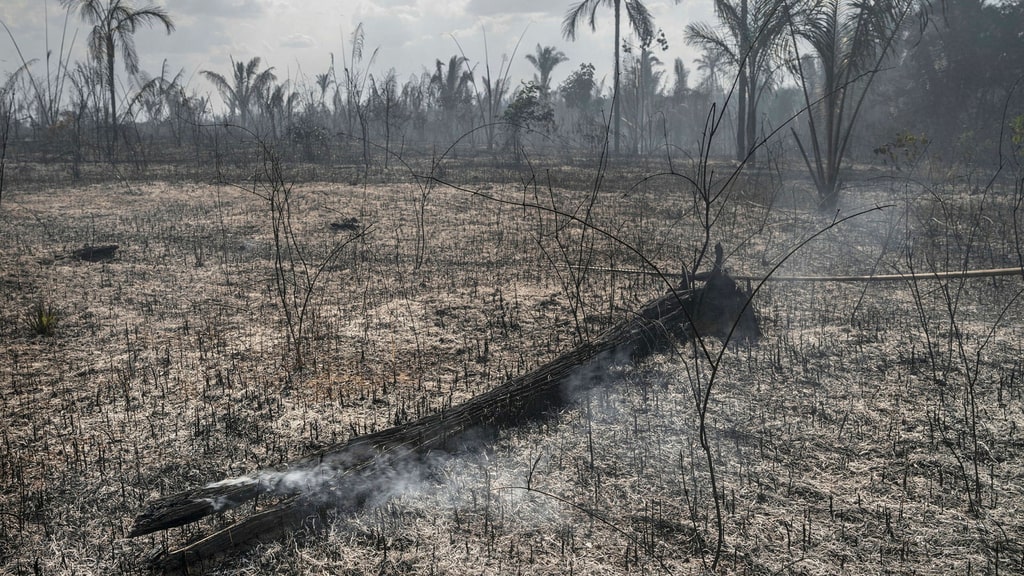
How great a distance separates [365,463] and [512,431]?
84 centimetres

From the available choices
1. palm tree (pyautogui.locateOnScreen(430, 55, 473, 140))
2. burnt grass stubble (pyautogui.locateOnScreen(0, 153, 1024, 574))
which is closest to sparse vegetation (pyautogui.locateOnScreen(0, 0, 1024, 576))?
burnt grass stubble (pyautogui.locateOnScreen(0, 153, 1024, 574))

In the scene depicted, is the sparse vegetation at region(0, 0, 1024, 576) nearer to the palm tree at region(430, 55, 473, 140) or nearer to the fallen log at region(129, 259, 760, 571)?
the fallen log at region(129, 259, 760, 571)

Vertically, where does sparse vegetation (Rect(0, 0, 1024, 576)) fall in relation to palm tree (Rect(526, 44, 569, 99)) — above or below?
below

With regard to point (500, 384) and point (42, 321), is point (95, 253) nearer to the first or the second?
point (42, 321)

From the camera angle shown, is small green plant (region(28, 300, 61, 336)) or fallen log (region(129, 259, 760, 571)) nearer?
fallen log (region(129, 259, 760, 571))

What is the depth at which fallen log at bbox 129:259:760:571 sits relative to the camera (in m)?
2.31

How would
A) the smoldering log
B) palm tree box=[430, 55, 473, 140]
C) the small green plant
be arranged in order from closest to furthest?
the small green plant < the smoldering log < palm tree box=[430, 55, 473, 140]

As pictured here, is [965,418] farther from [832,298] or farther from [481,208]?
[481,208]

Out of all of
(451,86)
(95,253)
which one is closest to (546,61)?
(451,86)

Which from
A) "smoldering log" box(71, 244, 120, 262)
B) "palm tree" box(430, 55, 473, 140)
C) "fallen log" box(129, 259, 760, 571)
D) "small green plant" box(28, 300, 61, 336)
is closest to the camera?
"fallen log" box(129, 259, 760, 571)

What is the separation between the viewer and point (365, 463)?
271 centimetres

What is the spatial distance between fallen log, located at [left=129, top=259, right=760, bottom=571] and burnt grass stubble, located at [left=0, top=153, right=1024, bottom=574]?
0.08 m

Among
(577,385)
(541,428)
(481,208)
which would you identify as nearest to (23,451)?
(541,428)

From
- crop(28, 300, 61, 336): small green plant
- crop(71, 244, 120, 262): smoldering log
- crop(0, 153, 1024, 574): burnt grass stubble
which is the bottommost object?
crop(0, 153, 1024, 574): burnt grass stubble
